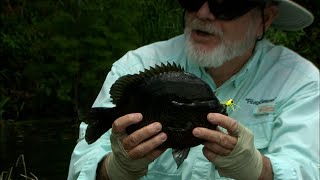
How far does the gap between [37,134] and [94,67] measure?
77.7 inches

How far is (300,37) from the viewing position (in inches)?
457

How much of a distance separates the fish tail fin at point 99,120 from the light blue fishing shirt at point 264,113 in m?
0.31

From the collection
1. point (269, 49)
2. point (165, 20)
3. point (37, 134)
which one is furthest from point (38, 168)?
point (269, 49)

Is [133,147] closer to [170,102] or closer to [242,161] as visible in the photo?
[170,102]

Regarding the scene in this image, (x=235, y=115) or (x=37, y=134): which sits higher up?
(x=235, y=115)

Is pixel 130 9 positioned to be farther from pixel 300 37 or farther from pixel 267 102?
pixel 267 102

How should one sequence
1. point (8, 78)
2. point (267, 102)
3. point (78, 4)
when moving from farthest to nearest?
point (8, 78)
point (78, 4)
point (267, 102)

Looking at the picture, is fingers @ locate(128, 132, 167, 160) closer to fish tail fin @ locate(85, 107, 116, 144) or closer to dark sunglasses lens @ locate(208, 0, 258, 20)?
fish tail fin @ locate(85, 107, 116, 144)

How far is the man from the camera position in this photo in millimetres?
3445

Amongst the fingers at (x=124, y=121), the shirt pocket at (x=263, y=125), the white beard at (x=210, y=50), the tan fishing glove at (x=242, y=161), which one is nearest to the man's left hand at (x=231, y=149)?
the tan fishing glove at (x=242, y=161)

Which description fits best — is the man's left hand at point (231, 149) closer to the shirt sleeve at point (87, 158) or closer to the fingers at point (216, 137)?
the fingers at point (216, 137)

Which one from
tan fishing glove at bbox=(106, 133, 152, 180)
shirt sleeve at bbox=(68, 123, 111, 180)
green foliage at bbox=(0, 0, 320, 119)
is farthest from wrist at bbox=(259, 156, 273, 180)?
green foliage at bbox=(0, 0, 320, 119)

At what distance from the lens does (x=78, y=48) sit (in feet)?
35.8

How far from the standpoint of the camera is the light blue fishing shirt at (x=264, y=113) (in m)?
3.73
